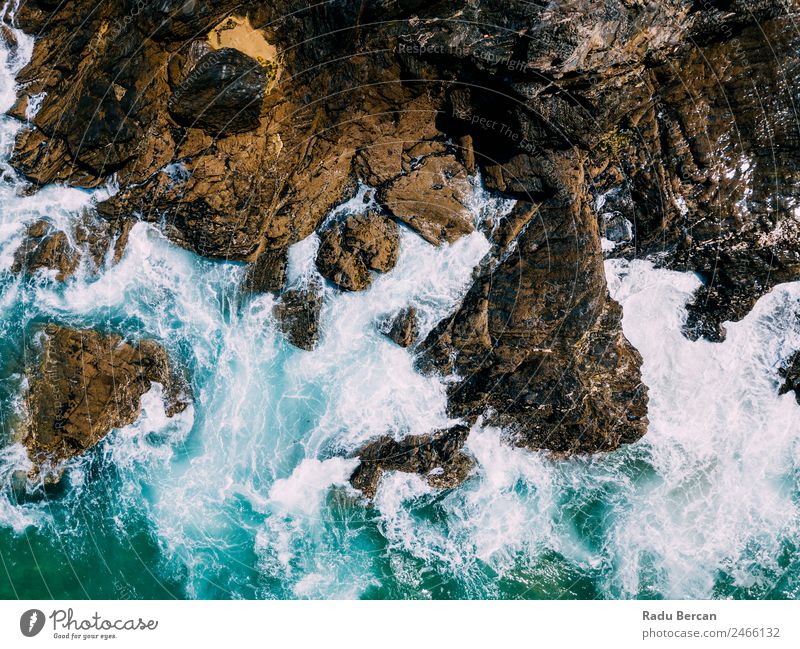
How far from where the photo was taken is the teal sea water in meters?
19.7

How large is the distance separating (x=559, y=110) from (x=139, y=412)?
65.9ft

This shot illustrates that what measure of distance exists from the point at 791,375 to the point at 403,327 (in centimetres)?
1580

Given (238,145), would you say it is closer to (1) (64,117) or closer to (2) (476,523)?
(1) (64,117)

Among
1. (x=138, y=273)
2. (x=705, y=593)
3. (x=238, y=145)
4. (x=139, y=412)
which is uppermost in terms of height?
(x=238, y=145)

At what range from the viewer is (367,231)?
1930 centimetres

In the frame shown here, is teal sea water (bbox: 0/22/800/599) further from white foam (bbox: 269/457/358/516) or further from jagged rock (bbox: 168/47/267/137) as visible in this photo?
jagged rock (bbox: 168/47/267/137)

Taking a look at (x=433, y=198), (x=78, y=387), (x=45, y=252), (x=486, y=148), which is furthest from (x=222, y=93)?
(x=78, y=387)

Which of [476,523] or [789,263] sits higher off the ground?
[789,263]

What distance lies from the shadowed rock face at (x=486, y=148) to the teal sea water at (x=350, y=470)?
120cm

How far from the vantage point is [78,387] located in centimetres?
1920

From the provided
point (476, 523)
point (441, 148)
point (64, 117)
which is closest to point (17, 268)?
point (64, 117)

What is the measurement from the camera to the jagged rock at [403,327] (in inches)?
770

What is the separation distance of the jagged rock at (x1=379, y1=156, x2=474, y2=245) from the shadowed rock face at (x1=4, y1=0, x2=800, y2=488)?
0.08 meters

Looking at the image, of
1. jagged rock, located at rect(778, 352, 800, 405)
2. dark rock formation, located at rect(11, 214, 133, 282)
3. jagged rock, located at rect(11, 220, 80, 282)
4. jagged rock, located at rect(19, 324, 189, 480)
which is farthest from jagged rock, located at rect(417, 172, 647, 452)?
jagged rock, located at rect(11, 220, 80, 282)
